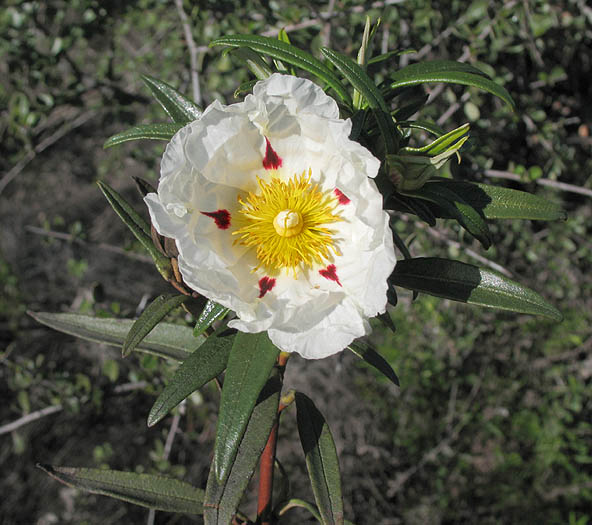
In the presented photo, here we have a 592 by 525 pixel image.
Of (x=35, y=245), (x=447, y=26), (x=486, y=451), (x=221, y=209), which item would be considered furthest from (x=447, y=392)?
(x=35, y=245)

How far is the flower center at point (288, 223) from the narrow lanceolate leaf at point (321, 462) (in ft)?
1.28

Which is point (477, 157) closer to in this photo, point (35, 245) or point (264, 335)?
point (264, 335)

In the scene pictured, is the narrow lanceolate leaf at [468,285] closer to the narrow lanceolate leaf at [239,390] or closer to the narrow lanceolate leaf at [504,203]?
the narrow lanceolate leaf at [504,203]

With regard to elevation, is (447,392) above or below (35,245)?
below

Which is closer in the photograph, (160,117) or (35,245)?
(160,117)

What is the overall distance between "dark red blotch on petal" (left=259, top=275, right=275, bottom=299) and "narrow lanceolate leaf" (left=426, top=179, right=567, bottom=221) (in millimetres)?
405

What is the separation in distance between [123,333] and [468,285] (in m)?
0.87

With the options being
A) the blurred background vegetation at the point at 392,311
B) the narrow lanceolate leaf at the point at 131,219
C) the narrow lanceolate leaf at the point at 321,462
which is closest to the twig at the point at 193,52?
the blurred background vegetation at the point at 392,311

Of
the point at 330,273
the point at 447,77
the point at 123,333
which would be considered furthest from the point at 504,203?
the point at 123,333

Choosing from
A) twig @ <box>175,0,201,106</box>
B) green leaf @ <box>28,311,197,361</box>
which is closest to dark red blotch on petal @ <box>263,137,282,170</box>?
green leaf @ <box>28,311,197,361</box>

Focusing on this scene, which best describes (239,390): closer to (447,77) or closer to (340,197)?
(340,197)

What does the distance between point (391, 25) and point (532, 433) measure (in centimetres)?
267

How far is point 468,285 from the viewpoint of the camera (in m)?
1.09

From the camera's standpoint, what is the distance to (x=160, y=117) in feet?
9.39
